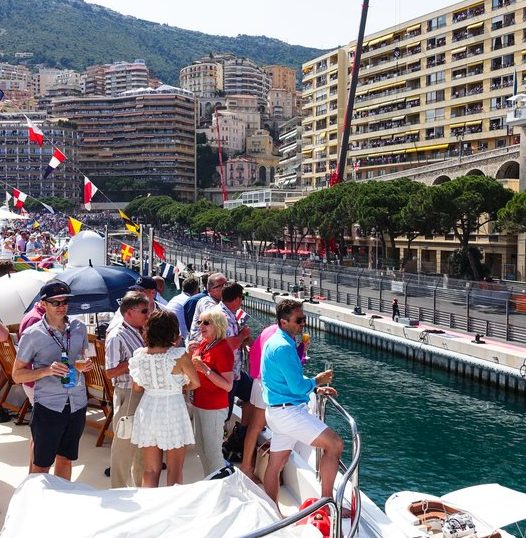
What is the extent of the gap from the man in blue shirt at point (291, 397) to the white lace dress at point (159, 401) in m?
0.63

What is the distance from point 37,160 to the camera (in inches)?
5202

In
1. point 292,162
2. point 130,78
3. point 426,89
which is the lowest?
point 292,162

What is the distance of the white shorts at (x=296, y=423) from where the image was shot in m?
4.84

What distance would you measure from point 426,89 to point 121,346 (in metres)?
66.4

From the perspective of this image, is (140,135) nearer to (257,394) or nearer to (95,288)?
(95,288)

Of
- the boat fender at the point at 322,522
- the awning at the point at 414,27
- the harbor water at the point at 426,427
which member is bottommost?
the harbor water at the point at 426,427

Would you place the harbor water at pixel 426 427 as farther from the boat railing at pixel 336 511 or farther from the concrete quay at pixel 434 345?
the boat railing at pixel 336 511

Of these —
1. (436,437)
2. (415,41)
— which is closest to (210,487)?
(436,437)

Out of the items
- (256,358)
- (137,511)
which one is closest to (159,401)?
(137,511)

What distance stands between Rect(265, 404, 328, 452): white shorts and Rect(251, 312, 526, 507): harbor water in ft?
30.8

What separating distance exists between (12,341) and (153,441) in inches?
118

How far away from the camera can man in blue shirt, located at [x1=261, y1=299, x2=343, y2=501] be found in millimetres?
4809

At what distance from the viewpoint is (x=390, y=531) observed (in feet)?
16.0

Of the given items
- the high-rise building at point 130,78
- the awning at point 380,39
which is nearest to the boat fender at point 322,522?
the awning at point 380,39
